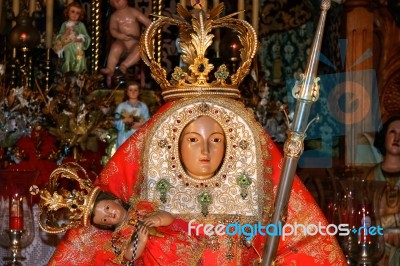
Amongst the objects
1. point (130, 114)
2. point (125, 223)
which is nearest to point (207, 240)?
point (125, 223)

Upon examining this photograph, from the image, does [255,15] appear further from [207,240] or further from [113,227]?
[113,227]

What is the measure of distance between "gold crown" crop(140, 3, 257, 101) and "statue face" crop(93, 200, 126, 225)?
611 millimetres

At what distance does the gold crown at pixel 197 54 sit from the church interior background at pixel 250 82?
962mm

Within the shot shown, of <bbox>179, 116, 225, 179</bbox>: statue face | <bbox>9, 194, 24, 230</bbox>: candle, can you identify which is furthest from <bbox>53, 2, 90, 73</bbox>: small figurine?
<bbox>179, 116, 225, 179</bbox>: statue face

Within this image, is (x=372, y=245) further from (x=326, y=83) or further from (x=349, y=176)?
(x=326, y=83)

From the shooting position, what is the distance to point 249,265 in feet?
17.5

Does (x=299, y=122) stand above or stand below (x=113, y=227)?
above

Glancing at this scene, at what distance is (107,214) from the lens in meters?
5.16

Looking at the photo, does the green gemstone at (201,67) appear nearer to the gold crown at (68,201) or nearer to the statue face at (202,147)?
the statue face at (202,147)

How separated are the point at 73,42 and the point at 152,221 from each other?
211 cm

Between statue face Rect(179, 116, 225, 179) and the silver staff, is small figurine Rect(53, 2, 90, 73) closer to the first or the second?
statue face Rect(179, 116, 225, 179)

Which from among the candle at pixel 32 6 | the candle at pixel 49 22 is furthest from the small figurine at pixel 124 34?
the candle at pixel 32 6

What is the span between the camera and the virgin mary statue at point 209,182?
5375 millimetres

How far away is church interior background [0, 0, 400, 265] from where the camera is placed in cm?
662
